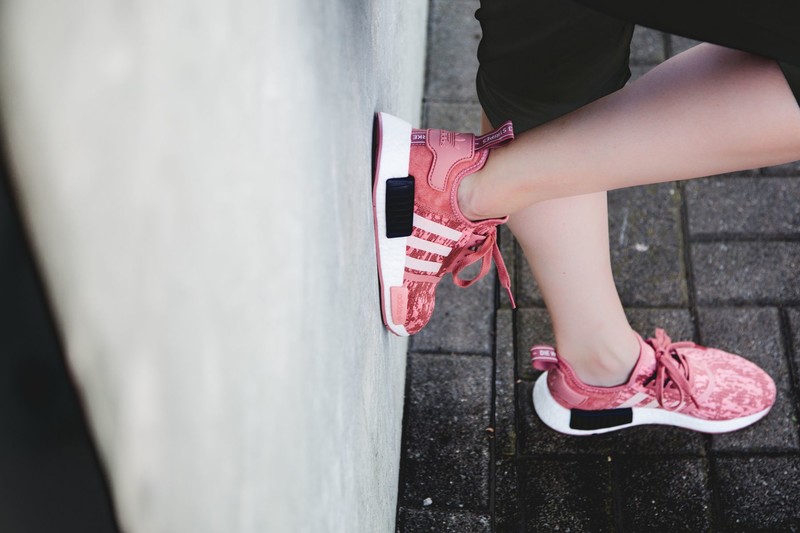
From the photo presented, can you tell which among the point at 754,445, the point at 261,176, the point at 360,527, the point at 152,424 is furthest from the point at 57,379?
the point at 754,445

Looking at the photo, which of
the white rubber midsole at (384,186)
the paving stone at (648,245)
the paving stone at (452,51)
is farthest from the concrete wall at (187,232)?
Result: the paving stone at (452,51)

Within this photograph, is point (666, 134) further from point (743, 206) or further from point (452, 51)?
point (452, 51)

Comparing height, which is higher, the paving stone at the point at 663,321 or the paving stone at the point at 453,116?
the paving stone at the point at 453,116

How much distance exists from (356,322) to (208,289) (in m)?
0.43

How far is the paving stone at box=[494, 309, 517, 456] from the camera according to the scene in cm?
159

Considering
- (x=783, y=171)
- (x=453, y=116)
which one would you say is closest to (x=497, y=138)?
(x=453, y=116)

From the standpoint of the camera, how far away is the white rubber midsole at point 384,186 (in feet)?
3.54

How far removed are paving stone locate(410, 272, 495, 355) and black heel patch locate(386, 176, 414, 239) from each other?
661 mm

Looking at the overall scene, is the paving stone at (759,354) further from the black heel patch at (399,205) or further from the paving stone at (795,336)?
the black heel patch at (399,205)

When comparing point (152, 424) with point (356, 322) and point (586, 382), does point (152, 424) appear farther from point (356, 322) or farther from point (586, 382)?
point (586, 382)

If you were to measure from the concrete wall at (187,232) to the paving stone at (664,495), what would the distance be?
0.96 metres

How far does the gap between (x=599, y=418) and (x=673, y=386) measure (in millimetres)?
161

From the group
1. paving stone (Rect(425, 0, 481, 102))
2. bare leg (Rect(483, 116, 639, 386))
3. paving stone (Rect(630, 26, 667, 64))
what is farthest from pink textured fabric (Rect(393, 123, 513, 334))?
paving stone (Rect(630, 26, 667, 64))

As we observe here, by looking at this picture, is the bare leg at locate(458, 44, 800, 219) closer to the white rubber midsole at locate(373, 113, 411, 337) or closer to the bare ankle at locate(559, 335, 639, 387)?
the white rubber midsole at locate(373, 113, 411, 337)
